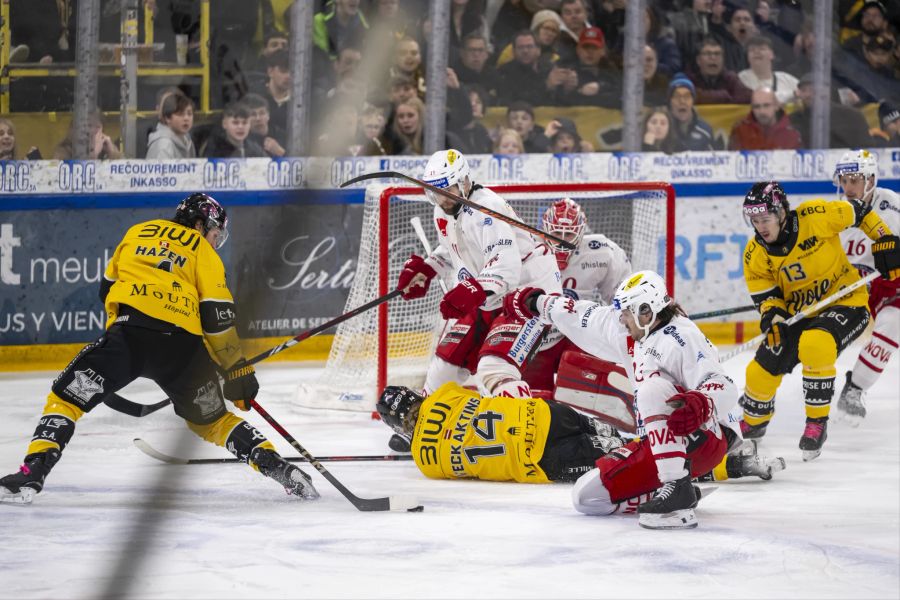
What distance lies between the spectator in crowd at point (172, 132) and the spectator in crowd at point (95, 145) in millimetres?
197

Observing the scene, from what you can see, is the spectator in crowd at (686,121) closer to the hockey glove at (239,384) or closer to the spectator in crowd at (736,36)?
the spectator in crowd at (736,36)

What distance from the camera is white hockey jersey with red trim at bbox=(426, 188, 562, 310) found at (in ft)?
16.9

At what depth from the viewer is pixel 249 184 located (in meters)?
7.34

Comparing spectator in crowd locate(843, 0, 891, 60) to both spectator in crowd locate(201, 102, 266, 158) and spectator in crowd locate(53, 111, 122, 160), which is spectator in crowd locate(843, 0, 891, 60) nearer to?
spectator in crowd locate(201, 102, 266, 158)

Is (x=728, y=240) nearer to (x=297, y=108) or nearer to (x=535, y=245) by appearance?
(x=535, y=245)

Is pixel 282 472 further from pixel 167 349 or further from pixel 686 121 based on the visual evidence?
pixel 686 121

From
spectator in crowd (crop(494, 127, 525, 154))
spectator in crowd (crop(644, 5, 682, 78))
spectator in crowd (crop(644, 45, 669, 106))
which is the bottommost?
spectator in crowd (crop(494, 127, 525, 154))

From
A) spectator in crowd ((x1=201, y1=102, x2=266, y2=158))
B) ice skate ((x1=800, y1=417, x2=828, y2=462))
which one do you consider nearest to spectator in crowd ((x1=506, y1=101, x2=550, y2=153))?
spectator in crowd ((x1=201, y1=102, x2=266, y2=158))

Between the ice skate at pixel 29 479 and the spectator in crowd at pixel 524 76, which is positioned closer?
the ice skate at pixel 29 479

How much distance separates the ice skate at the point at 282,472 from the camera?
4336 mm

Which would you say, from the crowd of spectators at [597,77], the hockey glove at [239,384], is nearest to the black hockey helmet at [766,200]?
the crowd of spectators at [597,77]

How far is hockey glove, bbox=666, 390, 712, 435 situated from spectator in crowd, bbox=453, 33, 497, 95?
4.32 meters

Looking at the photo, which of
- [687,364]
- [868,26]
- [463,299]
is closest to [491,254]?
[463,299]

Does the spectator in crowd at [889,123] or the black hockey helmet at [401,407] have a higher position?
the spectator in crowd at [889,123]
